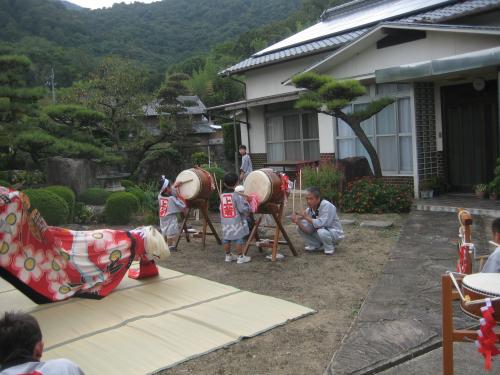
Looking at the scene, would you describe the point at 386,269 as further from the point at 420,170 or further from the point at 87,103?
the point at 87,103

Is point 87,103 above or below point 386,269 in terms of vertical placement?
above

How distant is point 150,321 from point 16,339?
258cm

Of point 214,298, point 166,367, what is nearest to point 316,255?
point 214,298

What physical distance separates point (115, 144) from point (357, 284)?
1242 centimetres

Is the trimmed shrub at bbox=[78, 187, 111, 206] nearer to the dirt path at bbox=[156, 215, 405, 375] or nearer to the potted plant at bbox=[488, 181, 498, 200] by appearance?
the dirt path at bbox=[156, 215, 405, 375]

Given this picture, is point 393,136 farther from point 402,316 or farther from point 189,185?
point 402,316

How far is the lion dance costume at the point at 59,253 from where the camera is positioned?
15.8 ft

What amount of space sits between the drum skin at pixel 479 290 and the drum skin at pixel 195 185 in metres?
5.19

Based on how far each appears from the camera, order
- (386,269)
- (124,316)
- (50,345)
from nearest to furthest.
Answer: (50,345), (124,316), (386,269)

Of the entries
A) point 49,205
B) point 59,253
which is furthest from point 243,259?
point 49,205

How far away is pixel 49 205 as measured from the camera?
10.0 meters

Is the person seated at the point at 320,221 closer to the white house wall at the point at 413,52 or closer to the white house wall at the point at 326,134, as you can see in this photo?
the white house wall at the point at 413,52

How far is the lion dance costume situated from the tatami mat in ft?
0.65

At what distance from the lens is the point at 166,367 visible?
3742 mm
